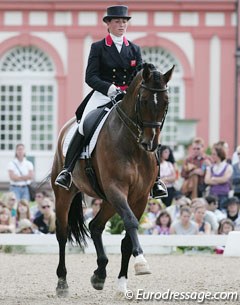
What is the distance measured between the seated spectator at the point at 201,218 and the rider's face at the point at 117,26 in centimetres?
519

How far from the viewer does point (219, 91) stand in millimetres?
31031

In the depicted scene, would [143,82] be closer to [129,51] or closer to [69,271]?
[129,51]

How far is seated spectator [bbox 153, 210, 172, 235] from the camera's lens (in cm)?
1570

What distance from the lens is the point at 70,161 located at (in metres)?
10.8

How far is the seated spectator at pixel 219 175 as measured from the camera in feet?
56.8

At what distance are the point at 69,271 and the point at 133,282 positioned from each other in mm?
1270

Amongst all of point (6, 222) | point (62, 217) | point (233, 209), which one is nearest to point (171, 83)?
point (233, 209)

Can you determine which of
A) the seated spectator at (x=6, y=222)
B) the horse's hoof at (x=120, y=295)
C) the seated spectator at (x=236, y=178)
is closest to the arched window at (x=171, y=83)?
the seated spectator at (x=236, y=178)

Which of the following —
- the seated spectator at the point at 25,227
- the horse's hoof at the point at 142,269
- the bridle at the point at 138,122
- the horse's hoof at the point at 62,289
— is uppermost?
the bridle at the point at 138,122

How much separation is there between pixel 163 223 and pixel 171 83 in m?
15.1

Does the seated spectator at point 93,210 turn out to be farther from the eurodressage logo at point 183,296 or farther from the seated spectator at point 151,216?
the eurodressage logo at point 183,296

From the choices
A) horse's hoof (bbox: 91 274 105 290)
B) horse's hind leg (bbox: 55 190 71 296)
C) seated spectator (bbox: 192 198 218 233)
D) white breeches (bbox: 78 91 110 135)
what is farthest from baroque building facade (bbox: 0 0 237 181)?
horse's hoof (bbox: 91 274 105 290)

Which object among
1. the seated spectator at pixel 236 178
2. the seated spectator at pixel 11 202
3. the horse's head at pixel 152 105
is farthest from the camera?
the seated spectator at pixel 236 178

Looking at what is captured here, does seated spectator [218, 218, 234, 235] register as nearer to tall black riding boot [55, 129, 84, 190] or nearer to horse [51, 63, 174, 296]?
horse [51, 63, 174, 296]
